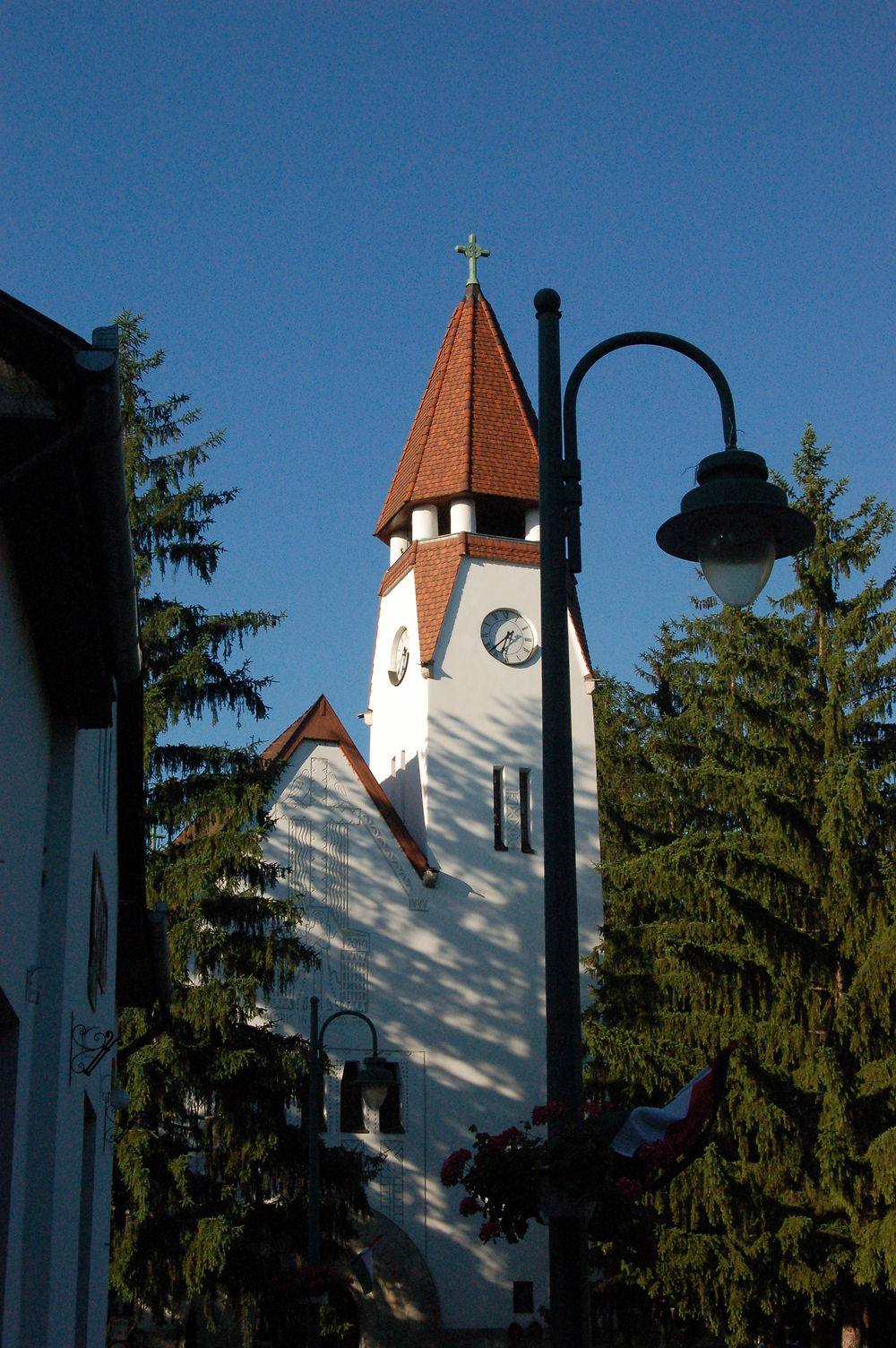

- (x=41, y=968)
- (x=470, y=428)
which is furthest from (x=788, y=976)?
(x=470, y=428)

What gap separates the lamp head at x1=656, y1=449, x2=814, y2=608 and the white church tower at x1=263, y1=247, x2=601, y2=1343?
2039 centimetres

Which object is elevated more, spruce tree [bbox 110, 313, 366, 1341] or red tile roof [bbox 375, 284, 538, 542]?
red tile roof [bbox 375, 284, 538, 542]

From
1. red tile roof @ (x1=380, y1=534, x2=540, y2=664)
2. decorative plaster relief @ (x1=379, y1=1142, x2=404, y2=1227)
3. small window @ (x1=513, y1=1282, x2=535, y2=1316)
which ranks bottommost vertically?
small window @ (x1=513, y1=1282, x2=535, y2=1316)

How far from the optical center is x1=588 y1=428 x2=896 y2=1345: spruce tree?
21.3 m

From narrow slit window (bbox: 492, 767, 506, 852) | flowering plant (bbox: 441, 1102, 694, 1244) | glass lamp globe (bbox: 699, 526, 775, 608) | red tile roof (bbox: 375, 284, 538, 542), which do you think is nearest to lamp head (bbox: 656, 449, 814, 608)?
glass lamp globe (bbox: 699, 526, 775, 608)

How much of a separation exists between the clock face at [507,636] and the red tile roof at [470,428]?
273cm

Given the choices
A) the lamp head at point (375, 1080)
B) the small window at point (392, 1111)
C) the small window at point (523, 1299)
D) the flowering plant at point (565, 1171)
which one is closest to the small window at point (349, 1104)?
the small window at point (392, 1111)

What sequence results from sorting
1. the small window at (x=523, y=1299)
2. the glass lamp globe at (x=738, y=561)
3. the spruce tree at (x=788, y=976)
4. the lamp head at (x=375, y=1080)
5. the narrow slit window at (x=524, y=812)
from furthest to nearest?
the narrow slit window at (x=524, y=812) < the small window at (x=523, y=1299) < the spruce tree at (x=788, y=976) < the lamp head at (x=375, y=1080) < the glass lamp globe at (x=738, y=561)

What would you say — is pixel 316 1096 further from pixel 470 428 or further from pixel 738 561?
pixel 470 428

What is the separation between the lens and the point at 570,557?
24.1ft

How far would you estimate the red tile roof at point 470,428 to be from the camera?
117ft

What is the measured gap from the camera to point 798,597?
25.4 m

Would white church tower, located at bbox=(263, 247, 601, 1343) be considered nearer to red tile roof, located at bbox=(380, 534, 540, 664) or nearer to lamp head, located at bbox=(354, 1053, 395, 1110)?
red tile roof, located at bbox=(380, 534, 540, 664)

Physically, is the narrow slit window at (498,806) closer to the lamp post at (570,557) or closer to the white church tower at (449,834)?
the white church tower at (449,834)
